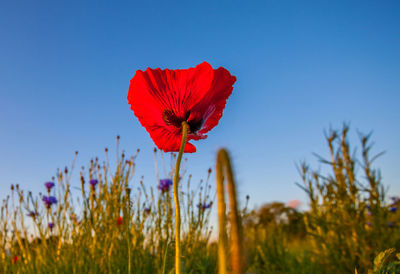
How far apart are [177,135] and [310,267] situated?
2726 mm

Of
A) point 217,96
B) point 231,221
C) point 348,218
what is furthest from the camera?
point 348,218

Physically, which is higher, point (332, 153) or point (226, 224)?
point (332, 153)

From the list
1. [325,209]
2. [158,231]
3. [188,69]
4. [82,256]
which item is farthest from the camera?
[325,209]

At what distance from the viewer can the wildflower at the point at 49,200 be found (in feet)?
9.26

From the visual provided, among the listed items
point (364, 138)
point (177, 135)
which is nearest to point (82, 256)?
point (177, 135)

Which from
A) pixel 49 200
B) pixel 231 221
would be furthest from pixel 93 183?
pixel 231 221

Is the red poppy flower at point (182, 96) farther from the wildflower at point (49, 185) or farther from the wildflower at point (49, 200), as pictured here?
the wildflower at point (49, 185)

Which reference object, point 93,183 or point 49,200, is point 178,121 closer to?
point 93,183

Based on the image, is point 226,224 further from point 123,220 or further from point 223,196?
point 123,220

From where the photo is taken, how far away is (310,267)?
3.02m

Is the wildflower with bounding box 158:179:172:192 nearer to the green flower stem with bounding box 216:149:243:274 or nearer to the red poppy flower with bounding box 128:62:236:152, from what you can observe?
the red poppy flower with bounding box 128:62:236:152

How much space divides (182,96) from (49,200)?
8.42 ft

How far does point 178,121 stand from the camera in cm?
84

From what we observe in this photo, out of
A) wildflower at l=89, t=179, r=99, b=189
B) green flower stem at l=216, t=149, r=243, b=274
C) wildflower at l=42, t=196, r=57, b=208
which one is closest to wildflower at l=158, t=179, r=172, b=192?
wildflower at l=89, t=179, r=99, b=189
